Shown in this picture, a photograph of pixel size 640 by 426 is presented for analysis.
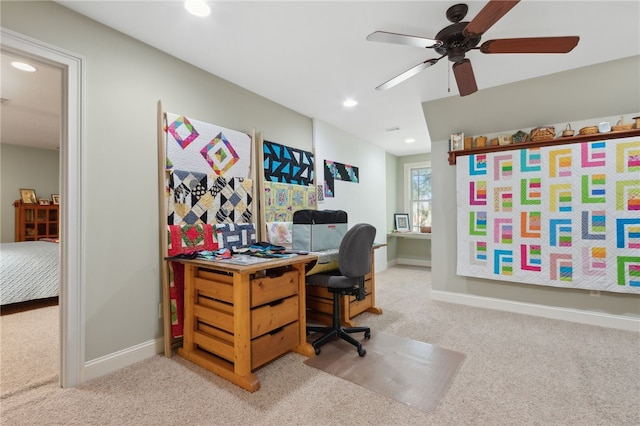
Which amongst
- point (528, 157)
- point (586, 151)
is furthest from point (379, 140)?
point (586, 151)

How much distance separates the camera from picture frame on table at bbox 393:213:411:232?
6344mm

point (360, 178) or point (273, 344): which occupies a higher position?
point (360, 178)

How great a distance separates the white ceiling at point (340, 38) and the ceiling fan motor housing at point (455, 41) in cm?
20

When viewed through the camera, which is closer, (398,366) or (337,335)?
(398,366)

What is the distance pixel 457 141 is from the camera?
352 cm

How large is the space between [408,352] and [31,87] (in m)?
4.61

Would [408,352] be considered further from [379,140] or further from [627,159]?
[379,140]

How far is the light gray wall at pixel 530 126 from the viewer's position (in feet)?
8.88

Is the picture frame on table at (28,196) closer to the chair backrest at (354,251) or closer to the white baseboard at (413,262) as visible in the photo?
the chair backrest at (354,251)

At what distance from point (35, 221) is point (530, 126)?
8.15 m

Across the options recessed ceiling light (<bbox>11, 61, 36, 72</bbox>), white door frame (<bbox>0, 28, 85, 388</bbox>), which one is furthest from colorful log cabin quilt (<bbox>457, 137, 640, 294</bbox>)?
recessed ceiling light (<bbox>11, 61, 36, 72</bbox>)

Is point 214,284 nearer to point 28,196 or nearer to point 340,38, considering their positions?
point 340,38

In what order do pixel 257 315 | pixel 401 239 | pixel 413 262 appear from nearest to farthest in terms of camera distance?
pixel 257 315
pixel 413 262
pixel 401 239

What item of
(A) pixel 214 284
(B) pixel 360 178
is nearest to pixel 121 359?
(A) pixel 214 284
